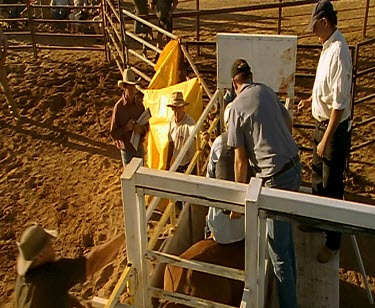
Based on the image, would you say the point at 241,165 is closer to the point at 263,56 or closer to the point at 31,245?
the point at 31,245

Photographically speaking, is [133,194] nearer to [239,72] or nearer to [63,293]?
[63,293]

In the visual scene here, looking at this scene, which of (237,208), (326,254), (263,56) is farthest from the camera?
(263,56)

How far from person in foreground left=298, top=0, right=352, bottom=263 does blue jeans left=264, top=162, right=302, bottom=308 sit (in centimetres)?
91

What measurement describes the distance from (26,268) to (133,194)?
2.80ft

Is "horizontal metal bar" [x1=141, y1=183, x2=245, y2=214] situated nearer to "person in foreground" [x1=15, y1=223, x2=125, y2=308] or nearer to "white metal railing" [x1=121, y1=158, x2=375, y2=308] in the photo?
"white metal railing" [x1=121, y1=158, x2=375, y2=308]

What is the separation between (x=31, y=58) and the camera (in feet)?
34.9

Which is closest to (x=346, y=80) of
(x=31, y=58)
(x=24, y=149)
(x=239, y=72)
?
(x=239, y=72)

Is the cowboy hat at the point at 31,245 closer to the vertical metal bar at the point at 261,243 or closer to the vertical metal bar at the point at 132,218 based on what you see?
the vertical metal bar at the point at 132,218

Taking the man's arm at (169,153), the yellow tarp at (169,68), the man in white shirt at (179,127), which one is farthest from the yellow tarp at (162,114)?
the yellow tarp at (169,68)

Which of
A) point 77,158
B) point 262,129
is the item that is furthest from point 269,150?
point 77,158

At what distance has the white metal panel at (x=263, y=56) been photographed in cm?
537

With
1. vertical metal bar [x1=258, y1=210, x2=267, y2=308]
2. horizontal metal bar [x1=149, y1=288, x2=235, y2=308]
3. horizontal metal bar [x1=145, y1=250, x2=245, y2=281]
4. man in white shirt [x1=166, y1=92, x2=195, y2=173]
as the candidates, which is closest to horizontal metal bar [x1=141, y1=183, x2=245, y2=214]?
vertical metal bar [x1=258, y1=210, x2=267, y2=308]

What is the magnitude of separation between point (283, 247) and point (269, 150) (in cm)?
62

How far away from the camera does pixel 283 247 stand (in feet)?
12.2
